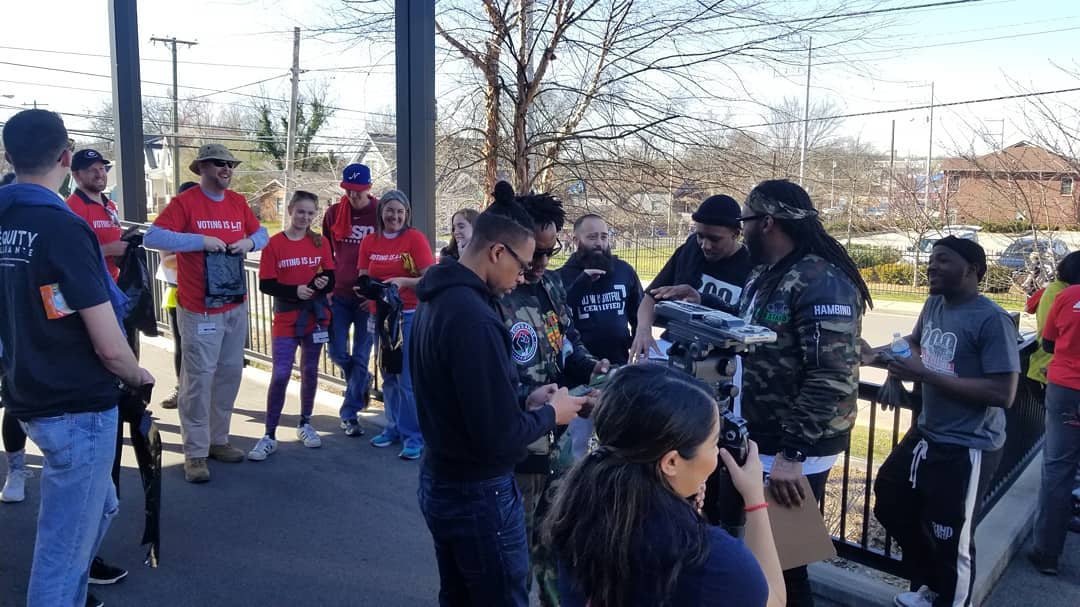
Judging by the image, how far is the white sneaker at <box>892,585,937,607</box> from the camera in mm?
3594

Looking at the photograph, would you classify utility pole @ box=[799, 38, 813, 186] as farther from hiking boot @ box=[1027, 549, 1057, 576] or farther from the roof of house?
hiking boot @ box=[1027, 549, 1057, 576]

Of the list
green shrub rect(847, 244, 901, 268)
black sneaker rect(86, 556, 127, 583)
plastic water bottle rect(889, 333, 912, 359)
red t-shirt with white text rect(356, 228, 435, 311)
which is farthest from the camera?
green shrub rect(847, 244, 901, 268)

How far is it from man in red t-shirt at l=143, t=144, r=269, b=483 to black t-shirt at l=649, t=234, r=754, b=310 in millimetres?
2822

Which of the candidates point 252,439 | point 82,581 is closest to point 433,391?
point 82,581

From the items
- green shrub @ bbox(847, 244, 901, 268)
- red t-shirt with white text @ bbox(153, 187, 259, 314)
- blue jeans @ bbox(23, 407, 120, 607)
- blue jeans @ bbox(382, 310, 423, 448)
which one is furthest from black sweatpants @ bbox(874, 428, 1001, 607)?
green shrub @ bbox(847, 244, 901, 268)

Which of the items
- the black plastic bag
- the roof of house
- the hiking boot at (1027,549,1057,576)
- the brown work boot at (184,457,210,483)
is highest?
the roof of house

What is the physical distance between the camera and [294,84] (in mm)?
24141

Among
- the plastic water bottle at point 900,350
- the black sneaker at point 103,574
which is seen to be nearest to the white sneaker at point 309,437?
the black sneaker at point 103,574

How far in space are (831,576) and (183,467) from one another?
Answer: 416cm

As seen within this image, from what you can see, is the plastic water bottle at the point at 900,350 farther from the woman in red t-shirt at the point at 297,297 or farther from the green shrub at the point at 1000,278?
the green shrub at the point at 1000,278

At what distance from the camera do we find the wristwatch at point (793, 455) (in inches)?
109

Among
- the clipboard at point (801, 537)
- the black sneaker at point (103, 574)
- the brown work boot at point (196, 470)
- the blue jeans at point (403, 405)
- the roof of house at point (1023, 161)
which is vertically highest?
the roof of house at point (1023, 161)

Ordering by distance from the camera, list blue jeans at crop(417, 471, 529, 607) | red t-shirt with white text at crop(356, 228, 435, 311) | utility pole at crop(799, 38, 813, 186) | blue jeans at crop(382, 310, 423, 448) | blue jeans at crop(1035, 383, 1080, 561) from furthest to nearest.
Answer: utility pole at crop(799, 38, 813, 186) < red t-shirt with white text at crop(356, 228, 435, 311) < blue jeans at crop(382, 310, 423, 448) < blue jeans at crop(1035, 383, 1080, 561) < blue jeans at crop(417, 471, 529, 607)

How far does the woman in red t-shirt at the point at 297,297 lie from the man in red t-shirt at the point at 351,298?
0.75 ft
